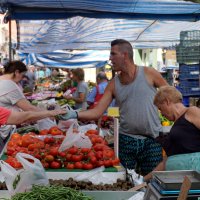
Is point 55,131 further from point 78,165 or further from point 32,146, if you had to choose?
point 78,165

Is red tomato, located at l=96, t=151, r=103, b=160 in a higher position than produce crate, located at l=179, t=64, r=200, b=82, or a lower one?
lower

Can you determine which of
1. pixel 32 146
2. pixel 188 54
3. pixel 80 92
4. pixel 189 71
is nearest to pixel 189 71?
pixel 189 71

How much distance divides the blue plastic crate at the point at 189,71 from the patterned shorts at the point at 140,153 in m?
6.62

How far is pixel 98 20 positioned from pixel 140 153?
5.32 meters

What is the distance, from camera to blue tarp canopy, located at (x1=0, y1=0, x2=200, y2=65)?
691 centimetres

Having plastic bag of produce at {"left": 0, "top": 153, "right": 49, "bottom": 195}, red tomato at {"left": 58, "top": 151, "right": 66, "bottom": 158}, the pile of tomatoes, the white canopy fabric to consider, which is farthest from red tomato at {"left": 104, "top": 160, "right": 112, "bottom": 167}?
the white canopy fabric

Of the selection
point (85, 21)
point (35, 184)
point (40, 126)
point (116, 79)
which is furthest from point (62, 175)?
point (85, 21)

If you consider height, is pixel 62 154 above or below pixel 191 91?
below

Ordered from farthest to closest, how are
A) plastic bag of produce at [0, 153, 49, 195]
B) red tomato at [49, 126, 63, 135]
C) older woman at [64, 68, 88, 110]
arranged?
older woman at [64, 68, 88, 110], red tomato at [49, 126, 63, 135], plastic bag of produce at [0, 153, 49, 195]

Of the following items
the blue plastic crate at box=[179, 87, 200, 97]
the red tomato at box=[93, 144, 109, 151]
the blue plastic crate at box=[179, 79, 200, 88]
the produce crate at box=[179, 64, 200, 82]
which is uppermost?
the produce crate at box=[179, 64, 200, 82]

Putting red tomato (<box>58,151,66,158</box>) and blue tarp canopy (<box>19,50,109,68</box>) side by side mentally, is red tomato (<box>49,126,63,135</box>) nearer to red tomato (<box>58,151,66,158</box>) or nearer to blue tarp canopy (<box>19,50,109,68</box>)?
red tomato (<box>58,151,66,158</box>)

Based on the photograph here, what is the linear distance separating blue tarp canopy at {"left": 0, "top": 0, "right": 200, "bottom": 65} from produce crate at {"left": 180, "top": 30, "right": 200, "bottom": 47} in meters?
0.18

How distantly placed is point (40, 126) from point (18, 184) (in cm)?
365

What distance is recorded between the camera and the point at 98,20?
9961mm
